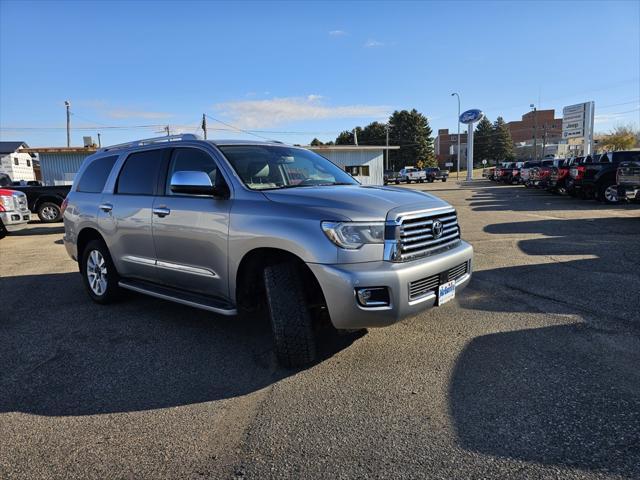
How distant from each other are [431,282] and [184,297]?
2.32m

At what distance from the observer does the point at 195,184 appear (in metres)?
4.02

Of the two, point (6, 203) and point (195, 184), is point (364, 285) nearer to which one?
point (195, 184)

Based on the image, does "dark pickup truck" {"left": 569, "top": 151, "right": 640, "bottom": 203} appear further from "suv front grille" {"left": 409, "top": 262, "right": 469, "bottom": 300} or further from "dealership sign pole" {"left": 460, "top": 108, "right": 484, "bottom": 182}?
"dealership sign pole" {"left": 460, "top": 108, "right": 484, "bottom": 182}

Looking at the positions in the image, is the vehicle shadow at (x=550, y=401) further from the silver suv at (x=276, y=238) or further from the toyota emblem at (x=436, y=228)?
the toyota emblem at (x=436, y=228)

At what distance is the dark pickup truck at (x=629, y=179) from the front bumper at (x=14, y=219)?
A: 18.1 metres

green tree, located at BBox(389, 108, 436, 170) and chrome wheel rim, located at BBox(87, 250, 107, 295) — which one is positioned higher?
green tree, located at BBox(389, 108, 436, 170)

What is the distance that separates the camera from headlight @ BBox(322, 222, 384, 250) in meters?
3.41

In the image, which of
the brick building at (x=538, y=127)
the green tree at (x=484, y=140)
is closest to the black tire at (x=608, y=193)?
the green tree at (x=484, y=140)

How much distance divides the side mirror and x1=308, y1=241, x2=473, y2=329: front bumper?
125 centimetres

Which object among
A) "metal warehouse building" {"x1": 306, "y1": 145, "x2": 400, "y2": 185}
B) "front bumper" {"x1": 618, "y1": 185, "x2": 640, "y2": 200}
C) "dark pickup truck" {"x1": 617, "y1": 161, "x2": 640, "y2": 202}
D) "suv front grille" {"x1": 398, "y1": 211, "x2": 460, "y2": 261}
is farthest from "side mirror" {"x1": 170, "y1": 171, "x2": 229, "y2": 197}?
"metal warehouse building" {"x1": 306, "y1": 145, "x2": 400, "y2": 185}

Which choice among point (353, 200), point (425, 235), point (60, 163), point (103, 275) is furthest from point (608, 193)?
point (60, 163)

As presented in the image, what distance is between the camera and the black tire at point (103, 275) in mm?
5539

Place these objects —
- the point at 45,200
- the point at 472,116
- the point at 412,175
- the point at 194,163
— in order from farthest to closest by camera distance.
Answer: the point at 472,116, the point at 412,175, the point at 45,200, the point at 194,163

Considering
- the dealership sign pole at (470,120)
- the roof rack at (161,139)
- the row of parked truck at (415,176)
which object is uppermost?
the dealership sign pole at (470,120)
